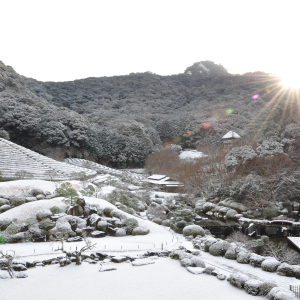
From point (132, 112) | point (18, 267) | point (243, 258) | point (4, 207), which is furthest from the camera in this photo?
point (132, 112)

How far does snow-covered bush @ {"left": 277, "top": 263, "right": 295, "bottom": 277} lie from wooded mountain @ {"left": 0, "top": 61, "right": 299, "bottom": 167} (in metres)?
20.9

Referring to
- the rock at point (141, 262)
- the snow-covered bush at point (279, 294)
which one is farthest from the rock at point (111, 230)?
the snow-covered bush at point (279, 294)

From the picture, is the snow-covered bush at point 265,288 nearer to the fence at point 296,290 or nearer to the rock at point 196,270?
the fence at point 296,290

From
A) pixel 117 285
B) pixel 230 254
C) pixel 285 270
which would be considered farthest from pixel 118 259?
pixel 285 270

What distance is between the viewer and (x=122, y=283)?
715 cm

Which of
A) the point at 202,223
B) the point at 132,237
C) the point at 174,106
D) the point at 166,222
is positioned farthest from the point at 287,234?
the point at 174,106

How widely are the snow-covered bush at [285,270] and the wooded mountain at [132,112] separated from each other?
20.9 meters

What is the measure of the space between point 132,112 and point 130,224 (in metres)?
59.8

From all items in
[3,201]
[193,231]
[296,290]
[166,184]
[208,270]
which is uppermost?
[3,201]

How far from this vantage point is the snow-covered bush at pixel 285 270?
8195mm

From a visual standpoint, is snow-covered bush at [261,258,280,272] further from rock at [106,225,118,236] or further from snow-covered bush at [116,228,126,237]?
rock at [106,225,118,236]

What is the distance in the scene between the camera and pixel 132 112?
234 feet

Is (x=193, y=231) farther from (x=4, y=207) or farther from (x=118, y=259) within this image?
(x=4, y=207)

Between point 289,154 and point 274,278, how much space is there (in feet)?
56.8
